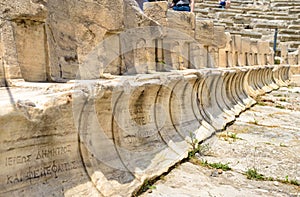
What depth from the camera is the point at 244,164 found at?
319 centimetres

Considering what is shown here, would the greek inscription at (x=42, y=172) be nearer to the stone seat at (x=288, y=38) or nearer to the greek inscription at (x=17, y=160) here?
the greek inscription at (x=17, y=160)

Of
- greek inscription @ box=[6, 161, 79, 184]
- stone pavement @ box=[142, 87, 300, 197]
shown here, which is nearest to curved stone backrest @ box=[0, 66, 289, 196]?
greek inscription @ box=[6, 161, 79, 184]

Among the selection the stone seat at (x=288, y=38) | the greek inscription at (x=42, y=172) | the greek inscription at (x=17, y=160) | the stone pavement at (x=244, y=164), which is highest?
the greek inscription at (x=17, y=160)

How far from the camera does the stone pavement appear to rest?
101 inches

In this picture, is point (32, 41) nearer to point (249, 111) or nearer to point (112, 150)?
point (112, 150)

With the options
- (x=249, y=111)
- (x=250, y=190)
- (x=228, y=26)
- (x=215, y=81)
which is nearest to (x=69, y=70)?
(x=250, y=190)

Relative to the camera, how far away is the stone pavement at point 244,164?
2.57 m

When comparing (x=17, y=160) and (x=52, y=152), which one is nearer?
(x=17, y=160)

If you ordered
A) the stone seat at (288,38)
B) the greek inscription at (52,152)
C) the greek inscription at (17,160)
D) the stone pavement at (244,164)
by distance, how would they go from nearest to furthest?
the greek inscription at (17,160)
the greek inscription at (52,152)
the stone pavement at (244,164)
the stone seat at (288,38)

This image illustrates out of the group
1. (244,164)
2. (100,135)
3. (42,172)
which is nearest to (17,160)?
(42,172)

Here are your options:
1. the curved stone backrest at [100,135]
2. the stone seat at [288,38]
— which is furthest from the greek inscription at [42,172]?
the stone seat at [288,38]

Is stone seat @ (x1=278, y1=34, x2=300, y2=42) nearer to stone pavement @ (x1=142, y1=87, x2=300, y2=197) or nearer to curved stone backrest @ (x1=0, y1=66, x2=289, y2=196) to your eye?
stone pavement @ (x1=142, y1=87, x2=300, y2=197)

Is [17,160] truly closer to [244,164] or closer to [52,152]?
[52,152]

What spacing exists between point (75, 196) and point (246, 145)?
2.32 meters
